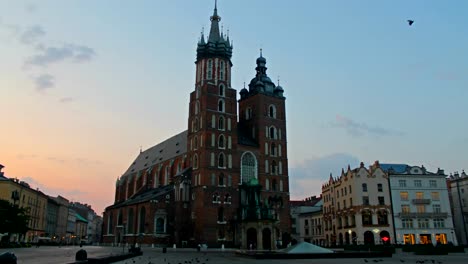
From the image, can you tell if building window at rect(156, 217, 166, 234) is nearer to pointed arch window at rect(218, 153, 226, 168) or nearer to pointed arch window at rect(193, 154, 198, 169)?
pointed arch window at rect(193, 154, 198, 169)

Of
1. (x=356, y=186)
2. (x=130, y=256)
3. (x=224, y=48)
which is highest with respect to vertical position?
(x=224, y=48)

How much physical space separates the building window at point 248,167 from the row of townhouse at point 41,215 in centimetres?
3444

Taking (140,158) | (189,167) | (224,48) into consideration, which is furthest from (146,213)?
(140,158)

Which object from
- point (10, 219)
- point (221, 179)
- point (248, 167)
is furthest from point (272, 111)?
point (10, 219)

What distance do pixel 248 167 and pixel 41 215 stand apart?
164 ft

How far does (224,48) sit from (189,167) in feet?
75.0

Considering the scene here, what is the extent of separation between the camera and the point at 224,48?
253 ft

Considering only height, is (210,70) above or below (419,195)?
above

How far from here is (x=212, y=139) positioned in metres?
70.2

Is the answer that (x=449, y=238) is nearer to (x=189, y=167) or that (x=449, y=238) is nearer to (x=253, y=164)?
(x=253, y=164)

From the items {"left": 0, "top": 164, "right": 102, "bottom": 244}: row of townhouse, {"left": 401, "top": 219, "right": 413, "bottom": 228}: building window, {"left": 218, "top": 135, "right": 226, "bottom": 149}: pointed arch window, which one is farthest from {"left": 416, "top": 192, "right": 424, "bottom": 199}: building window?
{"left": 0, "top": 164, "right": 102, "bottom": 244}: row of townhouse

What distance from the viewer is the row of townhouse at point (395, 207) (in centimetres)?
6869

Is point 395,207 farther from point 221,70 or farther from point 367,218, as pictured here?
point 221,70

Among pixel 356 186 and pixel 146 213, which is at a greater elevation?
pixel 356 186
